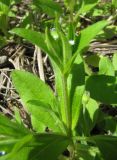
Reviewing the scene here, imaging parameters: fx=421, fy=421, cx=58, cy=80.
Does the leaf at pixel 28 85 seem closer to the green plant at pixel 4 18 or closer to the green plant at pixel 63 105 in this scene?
the green plant at pixel 63 105

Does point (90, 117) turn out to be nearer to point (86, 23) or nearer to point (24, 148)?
point (24, 148)

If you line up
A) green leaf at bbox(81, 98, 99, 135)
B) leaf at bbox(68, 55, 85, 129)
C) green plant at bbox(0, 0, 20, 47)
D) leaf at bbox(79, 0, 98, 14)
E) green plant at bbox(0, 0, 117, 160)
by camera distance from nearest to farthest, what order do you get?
green plant at bbox(0, 0, 117, 160) → leaf at bbox(68, 55, 85, 129) → green leaf at bbox(81, 98, 99, 135) → leaf at bbox(79, 0, 98, 14) → green plant at bbox(0, 0, 20, 47)

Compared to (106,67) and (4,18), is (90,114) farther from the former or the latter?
(4,18)

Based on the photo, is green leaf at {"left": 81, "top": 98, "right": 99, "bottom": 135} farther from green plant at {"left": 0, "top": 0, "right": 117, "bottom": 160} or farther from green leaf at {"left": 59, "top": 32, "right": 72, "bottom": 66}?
green leaf at {"left": 59, "top": 32, "right": 72, "bottom": 66}

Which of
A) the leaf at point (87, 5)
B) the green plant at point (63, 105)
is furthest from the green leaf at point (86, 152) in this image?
the leaf at point (87, 5)

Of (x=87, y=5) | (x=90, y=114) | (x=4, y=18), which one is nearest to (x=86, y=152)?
(x=90, y=114)

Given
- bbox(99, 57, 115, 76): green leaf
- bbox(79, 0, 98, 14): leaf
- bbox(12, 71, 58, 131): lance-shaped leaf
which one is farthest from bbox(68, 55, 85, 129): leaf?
bbox(79, 0, 98, 14): leaf

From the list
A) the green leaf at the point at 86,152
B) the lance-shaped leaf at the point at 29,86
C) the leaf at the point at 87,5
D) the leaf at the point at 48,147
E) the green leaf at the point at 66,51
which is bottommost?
the green leaf at the point at 86,152
